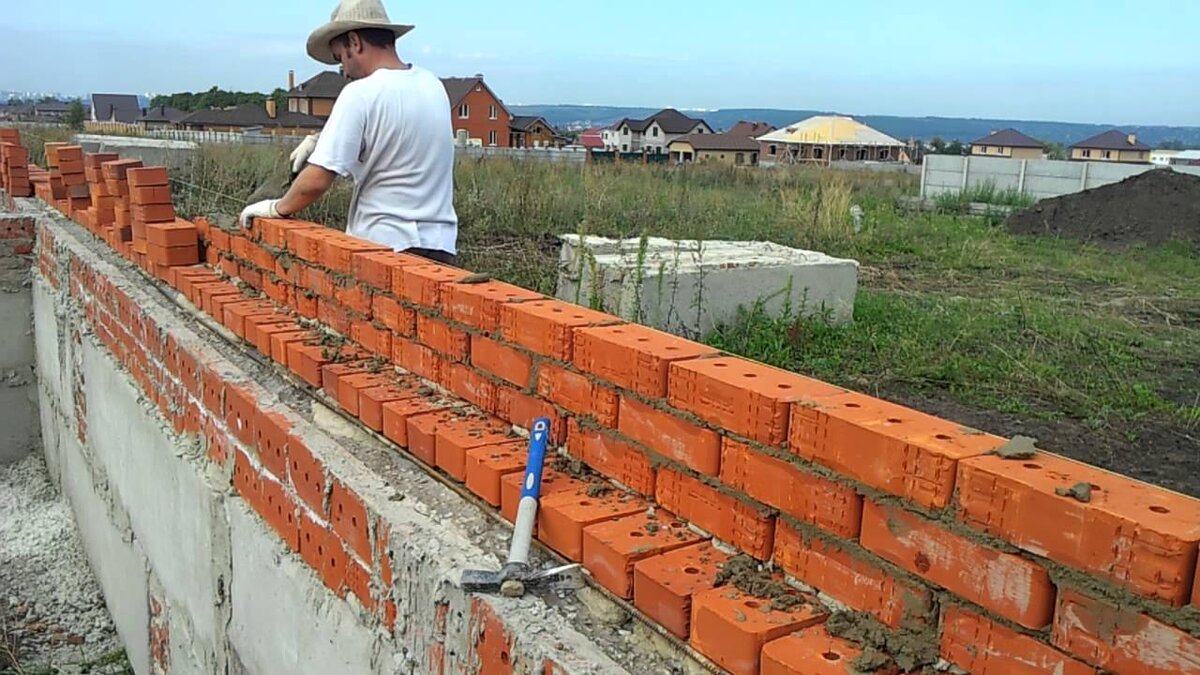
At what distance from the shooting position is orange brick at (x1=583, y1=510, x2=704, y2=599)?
6.19ft

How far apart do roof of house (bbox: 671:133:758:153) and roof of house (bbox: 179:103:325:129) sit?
91.5ft

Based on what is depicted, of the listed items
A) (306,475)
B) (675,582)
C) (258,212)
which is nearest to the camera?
(675,582)

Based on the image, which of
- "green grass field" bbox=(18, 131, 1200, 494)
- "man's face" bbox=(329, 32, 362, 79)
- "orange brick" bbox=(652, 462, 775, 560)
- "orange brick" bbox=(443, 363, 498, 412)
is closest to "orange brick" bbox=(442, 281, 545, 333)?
"orange brick" bbox=(443, 363, 498, 412)

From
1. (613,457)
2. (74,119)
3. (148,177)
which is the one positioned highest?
(74,119)

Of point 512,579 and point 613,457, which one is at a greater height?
point 613,457

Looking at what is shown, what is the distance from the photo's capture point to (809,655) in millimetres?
1568

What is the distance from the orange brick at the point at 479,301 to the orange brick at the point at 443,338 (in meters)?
0.05

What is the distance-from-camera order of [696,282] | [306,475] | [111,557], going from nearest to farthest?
[306,475], [111,557], [696,282]

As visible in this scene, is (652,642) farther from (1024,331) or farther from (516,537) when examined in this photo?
(1024,331)

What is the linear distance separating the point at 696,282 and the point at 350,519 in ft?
11.3

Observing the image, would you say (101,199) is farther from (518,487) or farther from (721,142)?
(721,142)

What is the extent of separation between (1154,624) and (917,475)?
1.28 ft

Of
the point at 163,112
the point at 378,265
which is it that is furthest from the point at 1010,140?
the point at 378,265

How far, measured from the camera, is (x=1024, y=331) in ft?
19.6
